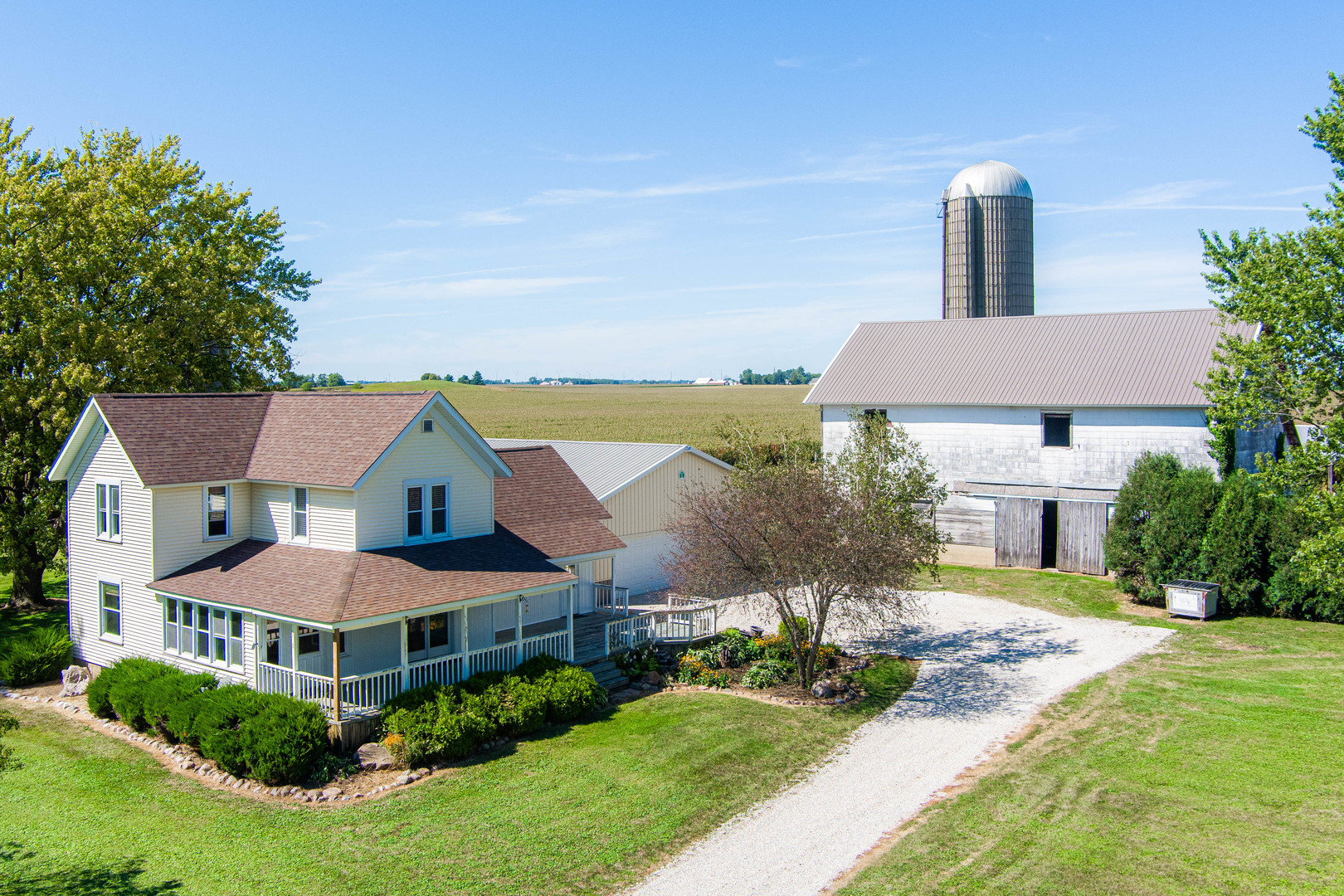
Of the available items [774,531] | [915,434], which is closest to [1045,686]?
[774,531]

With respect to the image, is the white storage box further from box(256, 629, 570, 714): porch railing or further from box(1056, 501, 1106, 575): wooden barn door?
box(256, 629, 570, 714): porch railing

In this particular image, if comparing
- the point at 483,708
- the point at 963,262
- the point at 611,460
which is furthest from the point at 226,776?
the point at 963,262

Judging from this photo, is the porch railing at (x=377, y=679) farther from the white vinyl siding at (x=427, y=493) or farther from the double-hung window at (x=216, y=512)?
the double-hung window at (x=216, y=512)

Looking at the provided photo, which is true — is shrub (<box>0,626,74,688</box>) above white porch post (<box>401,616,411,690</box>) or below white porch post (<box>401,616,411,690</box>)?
below

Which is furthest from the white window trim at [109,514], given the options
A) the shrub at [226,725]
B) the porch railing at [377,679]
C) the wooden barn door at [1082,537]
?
the wooden barn door at [1082,537]

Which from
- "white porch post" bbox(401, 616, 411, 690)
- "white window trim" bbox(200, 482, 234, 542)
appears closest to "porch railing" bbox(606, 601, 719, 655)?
"white porch post" bbox(401, 616, 411, 690)

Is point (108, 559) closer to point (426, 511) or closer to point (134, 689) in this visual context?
point (134, 689)

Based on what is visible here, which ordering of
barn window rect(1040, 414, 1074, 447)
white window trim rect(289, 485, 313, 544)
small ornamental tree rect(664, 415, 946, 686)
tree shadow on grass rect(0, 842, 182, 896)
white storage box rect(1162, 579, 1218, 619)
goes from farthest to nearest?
barn window rect(1040, 414, 1074, 447) < white storage box rect(1162, 579, 1218, 619) < white window trim rect(289, 485, 313, 544) < small ornamental tree rect(664, 415, 946, 686) < tree shadow on grass rect(0, 842, 182, 896)
